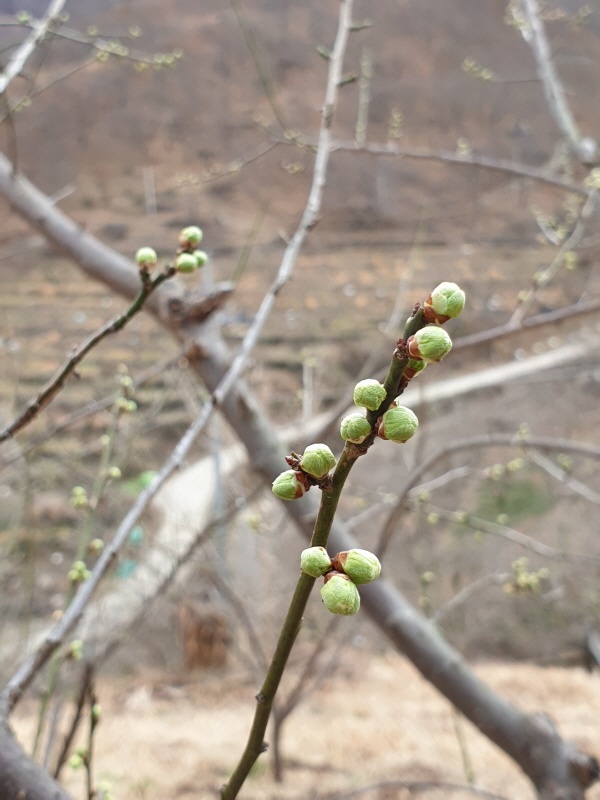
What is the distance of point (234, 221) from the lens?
8.10m

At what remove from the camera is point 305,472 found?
0.28m

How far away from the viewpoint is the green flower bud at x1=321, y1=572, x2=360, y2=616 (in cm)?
26

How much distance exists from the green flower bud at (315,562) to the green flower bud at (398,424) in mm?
55

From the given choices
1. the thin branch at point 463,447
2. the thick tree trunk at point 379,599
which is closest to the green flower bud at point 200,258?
the thick tree trunk at point 379,599

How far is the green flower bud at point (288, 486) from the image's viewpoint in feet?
0.92

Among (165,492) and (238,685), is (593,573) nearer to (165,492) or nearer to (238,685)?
(238,685)

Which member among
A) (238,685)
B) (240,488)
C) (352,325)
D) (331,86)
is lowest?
(352,325)

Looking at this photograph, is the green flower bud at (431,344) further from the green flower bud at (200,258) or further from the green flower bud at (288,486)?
the green flower bud at (200,258)

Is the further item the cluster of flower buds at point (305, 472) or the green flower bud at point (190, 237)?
the green flower bud at point (190, 237)

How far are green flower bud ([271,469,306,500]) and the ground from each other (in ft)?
3.97

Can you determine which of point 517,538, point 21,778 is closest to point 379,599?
point 517,538

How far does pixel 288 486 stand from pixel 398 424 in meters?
0.06

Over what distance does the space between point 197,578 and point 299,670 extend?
2.41 ft

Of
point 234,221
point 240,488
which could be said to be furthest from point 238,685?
point 234,221
